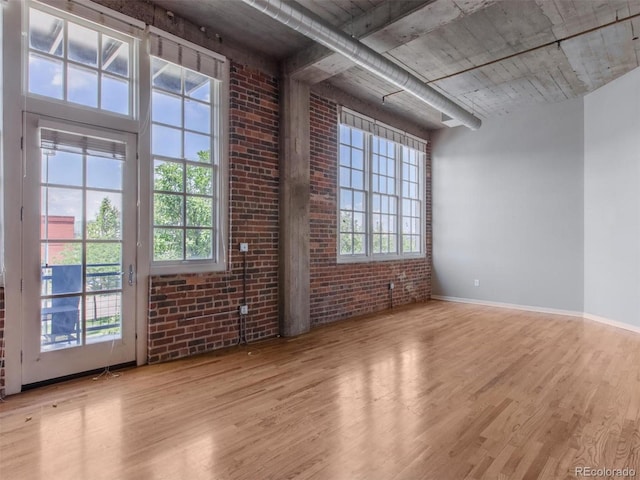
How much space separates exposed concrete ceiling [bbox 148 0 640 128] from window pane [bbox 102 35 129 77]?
0.61m

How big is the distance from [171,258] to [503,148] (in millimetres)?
5979

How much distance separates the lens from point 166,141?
148 inches

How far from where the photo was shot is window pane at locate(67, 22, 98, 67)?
3174 mm

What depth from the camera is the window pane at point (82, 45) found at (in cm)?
317

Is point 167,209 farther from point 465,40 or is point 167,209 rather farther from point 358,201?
point 465,40

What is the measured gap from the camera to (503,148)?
21.7ft

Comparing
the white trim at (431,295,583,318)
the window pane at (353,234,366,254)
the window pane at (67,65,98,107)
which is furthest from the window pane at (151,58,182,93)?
the white trim at (431,295,583,318)

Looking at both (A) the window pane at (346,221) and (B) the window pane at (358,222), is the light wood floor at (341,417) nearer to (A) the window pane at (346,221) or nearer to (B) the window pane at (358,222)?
(A) the window pane at (346,221)

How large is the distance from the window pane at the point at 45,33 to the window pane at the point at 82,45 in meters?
0.07

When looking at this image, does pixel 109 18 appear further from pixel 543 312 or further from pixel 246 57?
pixel 543 312

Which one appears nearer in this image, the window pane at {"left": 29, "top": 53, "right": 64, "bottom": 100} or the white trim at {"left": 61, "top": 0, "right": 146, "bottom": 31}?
the window pane at {"left": 29, "top": 53, "right": 64, "bottom": 100}

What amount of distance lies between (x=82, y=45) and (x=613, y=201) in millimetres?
6750

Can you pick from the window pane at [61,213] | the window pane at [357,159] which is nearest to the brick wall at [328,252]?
the window pane at [357,159]

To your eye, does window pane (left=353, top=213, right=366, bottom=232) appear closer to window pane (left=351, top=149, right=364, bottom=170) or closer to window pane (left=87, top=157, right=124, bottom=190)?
window pane (left=351, top=149, right=364, bottom=170)
